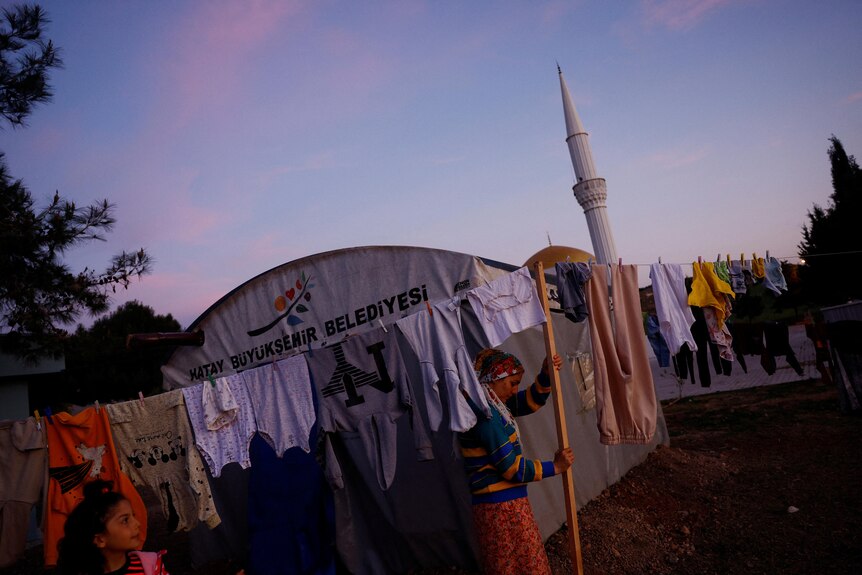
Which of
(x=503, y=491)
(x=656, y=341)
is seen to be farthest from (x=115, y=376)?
(x=503, y=491)

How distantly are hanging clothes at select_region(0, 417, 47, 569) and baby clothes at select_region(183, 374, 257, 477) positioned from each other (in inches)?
59.1

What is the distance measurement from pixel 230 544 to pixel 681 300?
7458mm

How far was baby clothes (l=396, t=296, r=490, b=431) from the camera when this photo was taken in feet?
12.4

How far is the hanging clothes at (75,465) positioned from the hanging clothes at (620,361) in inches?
176

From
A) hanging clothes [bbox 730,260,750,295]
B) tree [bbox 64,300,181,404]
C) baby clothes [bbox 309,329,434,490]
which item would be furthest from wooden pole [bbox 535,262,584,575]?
tree [bbox 64,300,181,404]

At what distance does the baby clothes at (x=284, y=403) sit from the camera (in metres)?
5.20

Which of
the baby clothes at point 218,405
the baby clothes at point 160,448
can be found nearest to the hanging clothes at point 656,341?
the baby clothes at point 218,405

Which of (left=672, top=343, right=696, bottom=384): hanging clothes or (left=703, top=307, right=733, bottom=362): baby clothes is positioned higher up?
(left=703, top=307, right=733, bottom=362): baby clothes

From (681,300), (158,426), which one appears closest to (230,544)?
(158,426)

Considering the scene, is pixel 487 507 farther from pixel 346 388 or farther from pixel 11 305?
pixel 11 305

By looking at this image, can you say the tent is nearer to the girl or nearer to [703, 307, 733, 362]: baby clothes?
[703, 307, 733, 362]: baby clothes

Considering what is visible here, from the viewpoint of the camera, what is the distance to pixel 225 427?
17.8 ft

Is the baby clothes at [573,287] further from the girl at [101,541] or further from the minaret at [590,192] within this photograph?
the minaret at [590,192]

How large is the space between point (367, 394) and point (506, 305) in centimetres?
158
